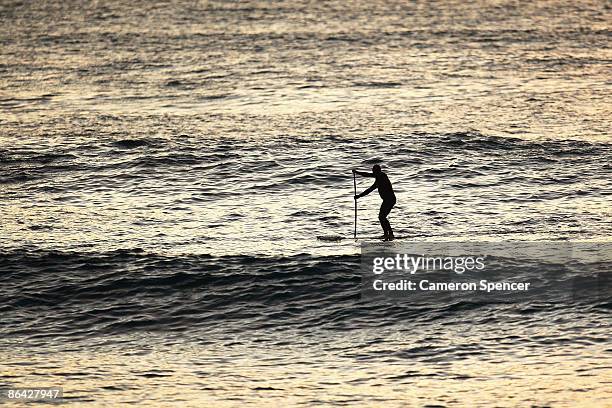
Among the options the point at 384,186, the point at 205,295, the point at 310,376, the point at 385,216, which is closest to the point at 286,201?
the point at 205,295

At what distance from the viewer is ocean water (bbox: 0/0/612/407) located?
27859 mm

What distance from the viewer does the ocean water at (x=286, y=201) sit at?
27.9m

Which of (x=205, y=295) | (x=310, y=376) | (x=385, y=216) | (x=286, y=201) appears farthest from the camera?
(x=286, y=201)

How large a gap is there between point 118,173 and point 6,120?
37.3 feet

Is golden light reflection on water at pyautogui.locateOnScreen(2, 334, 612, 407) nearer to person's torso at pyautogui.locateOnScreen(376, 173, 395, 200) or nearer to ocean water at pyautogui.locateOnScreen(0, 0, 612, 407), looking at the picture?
ocean water at pyautogui.locateOnScreen(0, 0, 612, 407)

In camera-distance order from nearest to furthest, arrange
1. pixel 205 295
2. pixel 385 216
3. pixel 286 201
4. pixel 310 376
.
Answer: pixel 310 376 < pixel 385 216 < pixel 205 295 < pixel 286 201

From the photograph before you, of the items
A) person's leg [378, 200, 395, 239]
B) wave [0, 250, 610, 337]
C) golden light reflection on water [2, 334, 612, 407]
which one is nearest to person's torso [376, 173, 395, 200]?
person's leg [378, 200, 395, 239]

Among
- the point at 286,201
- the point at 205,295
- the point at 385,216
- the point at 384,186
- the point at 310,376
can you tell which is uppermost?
the point at 384,186

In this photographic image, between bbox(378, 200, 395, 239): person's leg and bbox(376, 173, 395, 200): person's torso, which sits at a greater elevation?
bbox(376, 173, 395, 200): person's torso

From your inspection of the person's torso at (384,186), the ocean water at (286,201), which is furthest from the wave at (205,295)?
the person's torso at (384,186)

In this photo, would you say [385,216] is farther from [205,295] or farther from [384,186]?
[205,295]

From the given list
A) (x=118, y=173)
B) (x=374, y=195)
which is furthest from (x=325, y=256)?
(x=118, y=173)

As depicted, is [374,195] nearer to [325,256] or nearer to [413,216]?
[413,216]

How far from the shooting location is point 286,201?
40.4 metres
